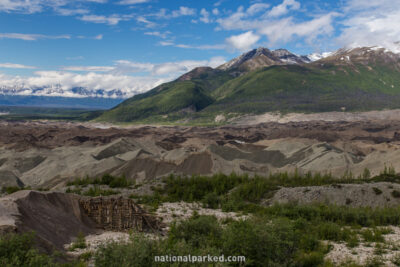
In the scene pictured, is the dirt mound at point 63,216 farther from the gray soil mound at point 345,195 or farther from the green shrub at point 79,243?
the gray soil mound at point 345,195

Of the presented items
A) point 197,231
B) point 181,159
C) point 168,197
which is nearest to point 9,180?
point 181,159

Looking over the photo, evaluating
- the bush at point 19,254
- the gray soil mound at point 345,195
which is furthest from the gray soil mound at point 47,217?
the gray soil mound at point 345,195

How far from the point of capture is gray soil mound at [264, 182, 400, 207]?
30266mm

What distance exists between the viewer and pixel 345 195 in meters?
31.2

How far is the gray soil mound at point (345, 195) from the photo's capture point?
30.3 meters

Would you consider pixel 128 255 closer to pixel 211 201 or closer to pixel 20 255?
pixel 20 255

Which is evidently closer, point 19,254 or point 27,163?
point 19,254

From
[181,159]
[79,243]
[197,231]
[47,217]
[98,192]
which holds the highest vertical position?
[47,217]

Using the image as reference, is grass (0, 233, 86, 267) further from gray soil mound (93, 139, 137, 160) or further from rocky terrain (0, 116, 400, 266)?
gray soil mound (93, 139, 137, 160)

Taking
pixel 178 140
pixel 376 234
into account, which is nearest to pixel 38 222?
pixel 376 234

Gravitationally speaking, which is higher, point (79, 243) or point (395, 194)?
point (79, 243)

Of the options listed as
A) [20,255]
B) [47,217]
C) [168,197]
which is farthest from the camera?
[168,197]

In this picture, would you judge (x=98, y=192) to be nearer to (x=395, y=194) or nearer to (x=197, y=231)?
(x=197, y=231)

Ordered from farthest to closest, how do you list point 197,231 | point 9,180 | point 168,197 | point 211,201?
1. point 9,180
2. point 168,197
3. point 211,201
4. point 197,231
